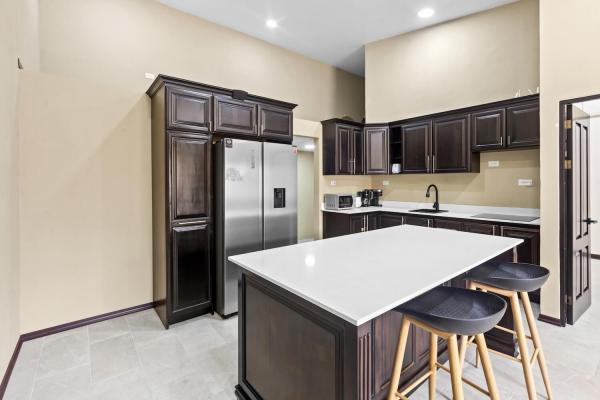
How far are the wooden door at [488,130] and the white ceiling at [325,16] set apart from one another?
1521 millimetres

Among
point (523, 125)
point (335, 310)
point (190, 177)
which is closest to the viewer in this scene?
point (335, 310)

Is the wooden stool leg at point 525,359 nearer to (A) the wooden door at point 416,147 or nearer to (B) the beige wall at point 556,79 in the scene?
(B) the beige wall at point 556,79

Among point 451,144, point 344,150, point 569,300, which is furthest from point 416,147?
point 569,300

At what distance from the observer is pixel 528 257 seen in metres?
3.21

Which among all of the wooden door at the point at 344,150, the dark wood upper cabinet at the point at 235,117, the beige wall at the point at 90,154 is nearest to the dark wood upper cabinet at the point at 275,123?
the dark wood upper cabinet at the point at 235,117

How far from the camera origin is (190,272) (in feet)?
9.87

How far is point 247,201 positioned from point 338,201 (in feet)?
6.73

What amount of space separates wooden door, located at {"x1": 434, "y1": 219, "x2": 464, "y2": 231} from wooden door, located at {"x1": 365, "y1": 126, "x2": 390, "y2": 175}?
4.27 ft

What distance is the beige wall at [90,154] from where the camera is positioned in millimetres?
2633

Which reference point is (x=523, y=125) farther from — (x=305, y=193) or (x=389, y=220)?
(x=305, y=193)

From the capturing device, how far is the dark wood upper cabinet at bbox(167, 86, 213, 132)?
283cm

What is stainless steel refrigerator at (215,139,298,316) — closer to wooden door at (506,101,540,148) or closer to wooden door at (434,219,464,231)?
wooden door at (434,219,464,231)

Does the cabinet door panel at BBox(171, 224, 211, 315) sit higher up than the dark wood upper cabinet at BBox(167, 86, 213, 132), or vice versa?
the dark wood upper cabinet at BBox(167, 86, 213, 132)

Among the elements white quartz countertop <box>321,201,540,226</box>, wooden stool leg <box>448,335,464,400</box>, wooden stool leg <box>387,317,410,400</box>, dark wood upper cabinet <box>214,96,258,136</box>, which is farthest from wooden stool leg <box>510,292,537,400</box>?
dark wood upper cabinet <box>214,96,258,136</box>
